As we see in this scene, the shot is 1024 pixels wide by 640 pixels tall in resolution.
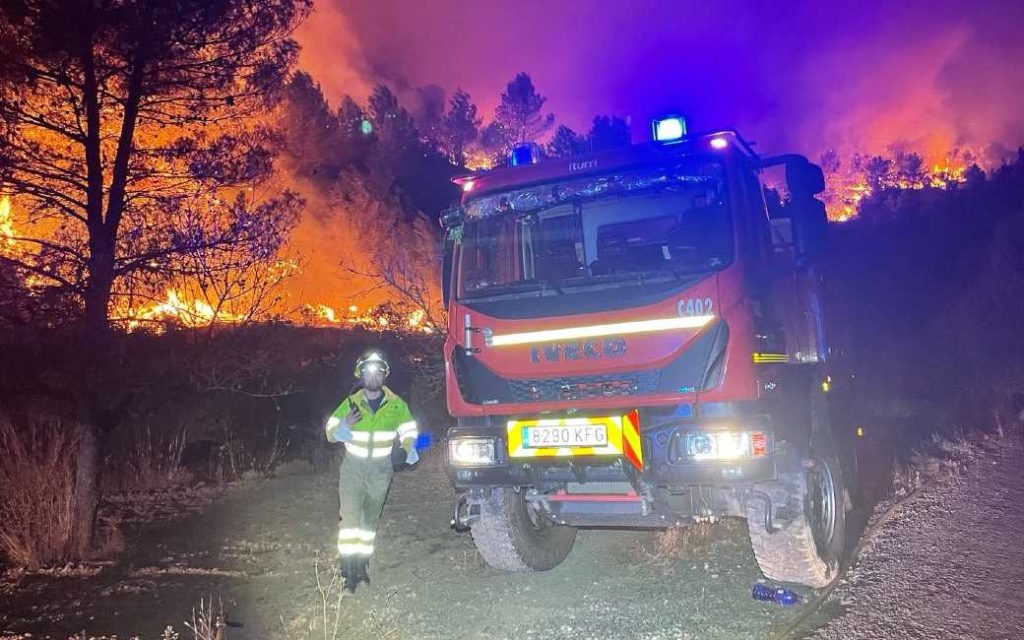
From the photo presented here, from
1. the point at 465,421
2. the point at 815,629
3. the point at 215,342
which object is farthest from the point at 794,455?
the point at 215,342

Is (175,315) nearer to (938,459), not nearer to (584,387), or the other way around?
(584,387)

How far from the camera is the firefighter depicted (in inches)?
213

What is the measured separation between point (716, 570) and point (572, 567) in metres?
1.11

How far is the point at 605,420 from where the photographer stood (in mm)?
4012

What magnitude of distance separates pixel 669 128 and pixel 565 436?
7.03 feet

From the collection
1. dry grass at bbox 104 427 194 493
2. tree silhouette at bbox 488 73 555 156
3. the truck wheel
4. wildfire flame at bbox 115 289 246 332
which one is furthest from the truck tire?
tree silhouette at bbox 488 73 555 156

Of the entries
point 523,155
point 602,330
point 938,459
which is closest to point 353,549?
point 602,330

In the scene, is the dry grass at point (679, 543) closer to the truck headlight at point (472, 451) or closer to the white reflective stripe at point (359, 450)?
the truck headlight at point (472, 451)

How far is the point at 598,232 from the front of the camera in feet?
15.7

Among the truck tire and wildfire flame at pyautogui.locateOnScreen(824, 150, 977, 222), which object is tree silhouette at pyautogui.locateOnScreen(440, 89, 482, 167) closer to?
wildfire flame at pyautogui.locateOnScreen(824, 150, 977, 222)

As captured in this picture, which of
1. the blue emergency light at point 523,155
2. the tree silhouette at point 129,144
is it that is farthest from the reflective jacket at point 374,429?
the tree silhouette at point 129,144

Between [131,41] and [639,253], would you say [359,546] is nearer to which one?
[639,253]

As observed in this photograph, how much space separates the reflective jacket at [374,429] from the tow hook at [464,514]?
0.71m

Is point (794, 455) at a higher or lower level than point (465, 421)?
lower
